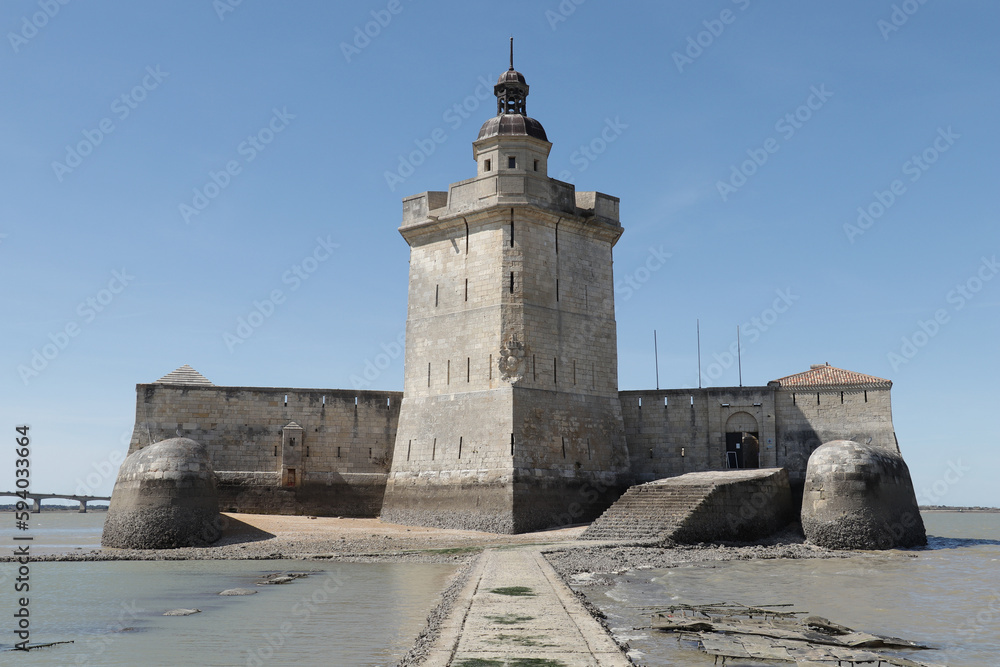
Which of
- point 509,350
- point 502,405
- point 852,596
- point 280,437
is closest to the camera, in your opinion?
point 852,596

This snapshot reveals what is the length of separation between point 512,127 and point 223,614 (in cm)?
1695

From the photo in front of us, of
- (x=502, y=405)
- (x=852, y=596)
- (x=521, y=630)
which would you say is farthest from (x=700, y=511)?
(x=521, y=630)

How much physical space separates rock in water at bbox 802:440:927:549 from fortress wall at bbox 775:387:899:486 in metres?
2.46

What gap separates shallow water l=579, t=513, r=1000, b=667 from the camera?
9500 millimetres

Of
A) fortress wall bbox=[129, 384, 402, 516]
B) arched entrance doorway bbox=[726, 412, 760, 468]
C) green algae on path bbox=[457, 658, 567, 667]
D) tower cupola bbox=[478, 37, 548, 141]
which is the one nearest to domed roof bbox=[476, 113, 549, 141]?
tower cupola bbox=[478, 37, 548, 141]

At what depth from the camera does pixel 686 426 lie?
25766 millimetres

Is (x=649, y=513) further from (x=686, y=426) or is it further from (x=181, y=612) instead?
(x=181, y=612)

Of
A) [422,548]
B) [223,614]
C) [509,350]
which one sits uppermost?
[509,350]

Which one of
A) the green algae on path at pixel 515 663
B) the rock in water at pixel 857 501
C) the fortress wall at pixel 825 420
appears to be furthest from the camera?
the fortress wall at pixel 825 420

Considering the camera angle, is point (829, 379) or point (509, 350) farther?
point (829, 379)

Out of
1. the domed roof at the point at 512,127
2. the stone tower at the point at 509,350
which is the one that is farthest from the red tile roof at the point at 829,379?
the domed roof at the point at 512,127

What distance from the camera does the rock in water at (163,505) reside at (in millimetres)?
20531

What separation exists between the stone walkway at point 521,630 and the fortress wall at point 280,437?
46.6ft

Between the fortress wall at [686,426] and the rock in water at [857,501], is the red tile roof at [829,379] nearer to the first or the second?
the fortress wall at [686,426]
